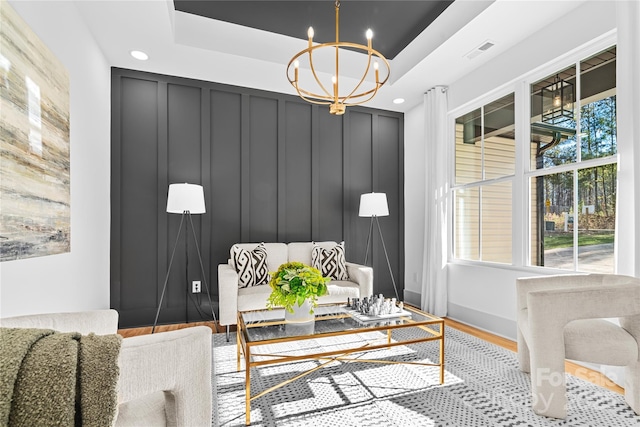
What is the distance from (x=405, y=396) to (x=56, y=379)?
1.81m

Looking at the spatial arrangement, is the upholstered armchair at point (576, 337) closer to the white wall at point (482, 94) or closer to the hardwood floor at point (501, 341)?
the hardwood floor at point (501, 341)

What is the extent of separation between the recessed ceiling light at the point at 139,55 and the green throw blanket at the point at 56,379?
9.76ft

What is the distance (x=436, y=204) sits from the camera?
3.88 m

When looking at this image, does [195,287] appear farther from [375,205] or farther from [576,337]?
[576,337]

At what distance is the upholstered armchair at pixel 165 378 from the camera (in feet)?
3.19

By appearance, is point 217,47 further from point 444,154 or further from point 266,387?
point 266,387

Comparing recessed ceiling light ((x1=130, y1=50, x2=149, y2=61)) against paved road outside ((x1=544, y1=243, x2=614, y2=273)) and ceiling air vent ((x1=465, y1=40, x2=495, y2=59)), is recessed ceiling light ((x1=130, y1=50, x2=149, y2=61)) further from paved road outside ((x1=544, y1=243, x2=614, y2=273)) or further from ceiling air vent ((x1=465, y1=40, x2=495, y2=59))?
paved road outside ((x1=544, y1=243, x2=614, y2=273))

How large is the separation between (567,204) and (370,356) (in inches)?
80.9

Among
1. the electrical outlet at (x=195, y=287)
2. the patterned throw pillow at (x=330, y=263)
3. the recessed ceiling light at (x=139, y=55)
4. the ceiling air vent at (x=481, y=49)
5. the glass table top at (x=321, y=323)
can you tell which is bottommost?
the electrical outlet at (x=195, y=287)

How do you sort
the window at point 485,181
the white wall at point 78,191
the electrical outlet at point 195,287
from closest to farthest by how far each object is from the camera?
1. the white wall at point 78,191
2. the window at point 485,181
3. the electrical outlet at point 195,287

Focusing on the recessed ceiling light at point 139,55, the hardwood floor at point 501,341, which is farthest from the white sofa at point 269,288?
the recessed ceiling light at point 139,55

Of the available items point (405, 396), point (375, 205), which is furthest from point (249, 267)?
point (405, 396)

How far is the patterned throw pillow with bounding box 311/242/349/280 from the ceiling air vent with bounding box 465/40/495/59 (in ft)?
7.91

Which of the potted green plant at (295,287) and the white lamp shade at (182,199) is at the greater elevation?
the white lamp shade at (182,199)
